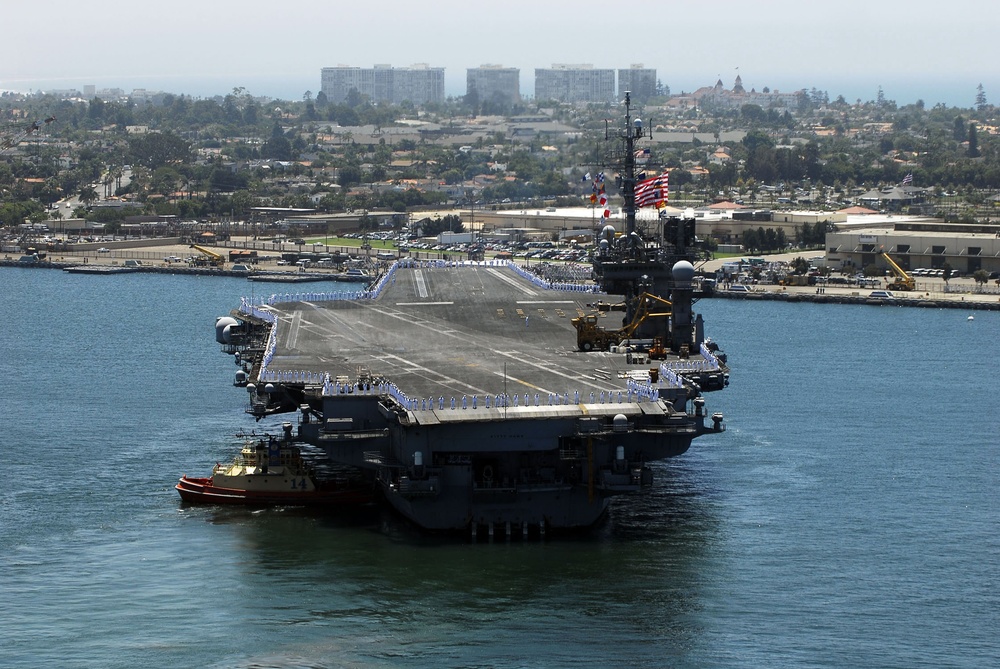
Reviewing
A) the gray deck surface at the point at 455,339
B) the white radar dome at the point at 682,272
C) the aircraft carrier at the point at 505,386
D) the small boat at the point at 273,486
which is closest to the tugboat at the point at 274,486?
the small boat at the point at 273,486

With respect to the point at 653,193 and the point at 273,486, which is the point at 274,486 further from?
the point at 653,193

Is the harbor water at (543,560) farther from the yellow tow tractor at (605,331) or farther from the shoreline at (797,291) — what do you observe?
the shoreline at (797,291)

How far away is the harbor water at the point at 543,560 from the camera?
1431 inches

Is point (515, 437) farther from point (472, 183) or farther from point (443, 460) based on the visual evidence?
point (472, 183)

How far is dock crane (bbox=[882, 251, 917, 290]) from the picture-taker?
352 feet

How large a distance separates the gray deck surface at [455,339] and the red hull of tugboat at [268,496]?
3.41m

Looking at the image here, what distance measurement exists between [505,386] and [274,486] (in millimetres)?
7385

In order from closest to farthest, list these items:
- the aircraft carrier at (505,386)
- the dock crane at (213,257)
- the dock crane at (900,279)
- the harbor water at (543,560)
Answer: the harbor water at (543,560)
the aircraft carrier at (505,386)
the dock crane at (900,279)
the dock crane at (213,257)

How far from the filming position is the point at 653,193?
62438 millimetres

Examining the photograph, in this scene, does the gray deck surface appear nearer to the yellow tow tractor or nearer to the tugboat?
the yellow tow tractor

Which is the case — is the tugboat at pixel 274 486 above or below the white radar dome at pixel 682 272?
below

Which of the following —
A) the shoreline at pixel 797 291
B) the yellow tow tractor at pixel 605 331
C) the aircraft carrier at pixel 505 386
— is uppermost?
the yellow tow tractor at pixel 605 331

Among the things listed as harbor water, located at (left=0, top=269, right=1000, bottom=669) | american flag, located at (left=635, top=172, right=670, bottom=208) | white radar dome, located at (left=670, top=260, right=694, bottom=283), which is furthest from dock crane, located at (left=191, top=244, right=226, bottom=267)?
white radar dome, located at (left=670, top=260, right=694, bottom=283)

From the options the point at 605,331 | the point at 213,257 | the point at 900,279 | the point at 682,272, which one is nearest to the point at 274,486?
the point at 605,331
